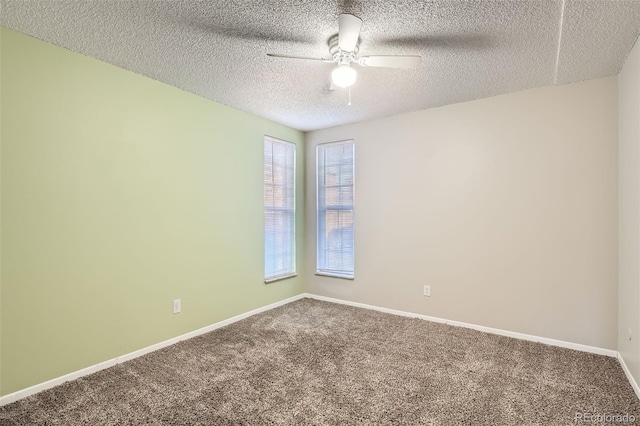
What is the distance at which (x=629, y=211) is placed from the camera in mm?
2314

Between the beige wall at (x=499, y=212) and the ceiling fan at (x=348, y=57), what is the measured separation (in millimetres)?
1584

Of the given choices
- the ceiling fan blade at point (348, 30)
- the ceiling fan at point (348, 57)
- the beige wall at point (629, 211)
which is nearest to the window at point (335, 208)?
the ceiling fan at point (348, 57)

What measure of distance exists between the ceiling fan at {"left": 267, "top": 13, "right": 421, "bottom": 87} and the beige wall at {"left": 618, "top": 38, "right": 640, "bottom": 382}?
1524mm

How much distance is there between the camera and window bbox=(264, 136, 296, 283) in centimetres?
407

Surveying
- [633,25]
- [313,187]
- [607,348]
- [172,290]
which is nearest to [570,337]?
[607,348]

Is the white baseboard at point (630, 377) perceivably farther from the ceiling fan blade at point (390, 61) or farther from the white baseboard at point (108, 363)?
the white baseboard at point (108, 363)

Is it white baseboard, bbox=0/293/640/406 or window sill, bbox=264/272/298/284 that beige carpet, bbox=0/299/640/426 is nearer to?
white baseboard, bbox=0/293/640/406

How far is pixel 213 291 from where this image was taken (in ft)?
11.2

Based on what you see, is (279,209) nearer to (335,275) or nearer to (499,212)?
(335,275)

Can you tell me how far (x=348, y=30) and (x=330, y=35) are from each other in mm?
234

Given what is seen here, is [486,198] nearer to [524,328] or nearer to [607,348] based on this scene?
[524,328]

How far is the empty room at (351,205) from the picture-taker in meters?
2.00

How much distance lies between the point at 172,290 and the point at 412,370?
2.17 metres

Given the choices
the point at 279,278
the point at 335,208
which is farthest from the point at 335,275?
the point at 335,208
